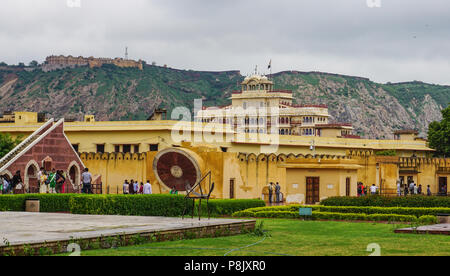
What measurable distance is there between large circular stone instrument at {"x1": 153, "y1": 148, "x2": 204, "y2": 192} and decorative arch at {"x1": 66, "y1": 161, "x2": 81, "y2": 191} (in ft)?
13.2

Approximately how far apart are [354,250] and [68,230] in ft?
18.4

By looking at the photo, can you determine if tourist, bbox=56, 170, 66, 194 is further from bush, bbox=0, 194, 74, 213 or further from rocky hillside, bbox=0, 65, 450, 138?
rocky hillside, bbox=0, 65, 450, 138

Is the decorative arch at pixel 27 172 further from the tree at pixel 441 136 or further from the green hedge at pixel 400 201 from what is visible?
the tree at pixel 441 136

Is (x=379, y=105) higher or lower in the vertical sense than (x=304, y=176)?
higher

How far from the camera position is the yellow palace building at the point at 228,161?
36125 mm

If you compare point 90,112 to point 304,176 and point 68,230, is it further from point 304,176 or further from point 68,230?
point 68,230

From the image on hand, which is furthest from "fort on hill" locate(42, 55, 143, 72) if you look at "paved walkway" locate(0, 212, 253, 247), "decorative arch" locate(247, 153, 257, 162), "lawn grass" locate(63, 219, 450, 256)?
"lawn grass" locate(63, 219, 450, 256)

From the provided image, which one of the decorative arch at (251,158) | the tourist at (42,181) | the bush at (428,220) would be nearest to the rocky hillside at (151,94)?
the decorative arch at (251,158)

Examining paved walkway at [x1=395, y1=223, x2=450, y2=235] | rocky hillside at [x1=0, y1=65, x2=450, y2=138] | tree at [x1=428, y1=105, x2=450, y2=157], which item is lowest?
paved walkway at [x1=395, y1=223, x2=450, y2=235]

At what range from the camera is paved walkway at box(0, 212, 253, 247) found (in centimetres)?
1316

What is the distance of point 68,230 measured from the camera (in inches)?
571
